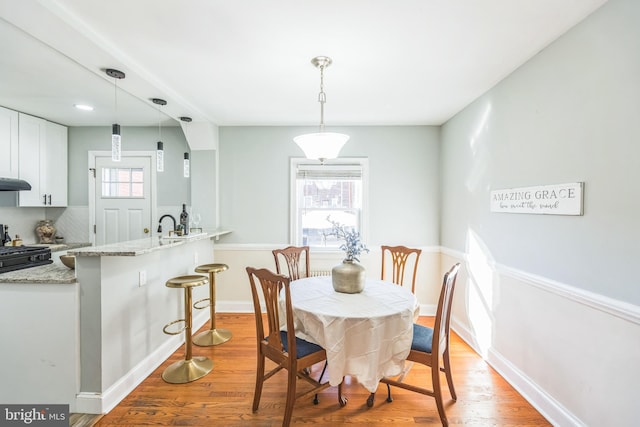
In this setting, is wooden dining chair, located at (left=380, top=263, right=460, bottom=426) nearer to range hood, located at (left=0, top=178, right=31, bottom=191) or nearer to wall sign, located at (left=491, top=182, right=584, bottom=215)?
wall sign, located at (left=491, top=182, right=584, bottom=215)

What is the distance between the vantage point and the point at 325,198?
4.01m

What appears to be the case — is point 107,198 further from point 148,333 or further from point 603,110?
point 603,110

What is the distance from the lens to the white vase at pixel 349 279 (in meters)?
2.26

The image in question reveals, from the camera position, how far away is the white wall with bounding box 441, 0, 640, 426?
60.1 inches

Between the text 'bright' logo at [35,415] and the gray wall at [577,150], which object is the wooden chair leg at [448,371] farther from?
the text 'bright' logo at [35,415]

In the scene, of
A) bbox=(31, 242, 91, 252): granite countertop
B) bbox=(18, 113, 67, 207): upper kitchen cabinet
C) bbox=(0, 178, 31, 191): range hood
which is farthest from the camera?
bbox=(31, 242, 91, 252): granite countertop

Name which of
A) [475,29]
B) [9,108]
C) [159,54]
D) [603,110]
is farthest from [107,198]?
[603,110]

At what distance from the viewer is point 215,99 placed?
3.05 metres

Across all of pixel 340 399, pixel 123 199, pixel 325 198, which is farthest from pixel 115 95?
pixel 340 399

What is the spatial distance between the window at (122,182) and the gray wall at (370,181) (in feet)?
4.03

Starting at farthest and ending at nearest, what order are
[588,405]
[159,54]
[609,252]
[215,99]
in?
[215,99]
[159,54]
[588,405]
[609,252]

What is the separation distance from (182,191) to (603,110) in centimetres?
431

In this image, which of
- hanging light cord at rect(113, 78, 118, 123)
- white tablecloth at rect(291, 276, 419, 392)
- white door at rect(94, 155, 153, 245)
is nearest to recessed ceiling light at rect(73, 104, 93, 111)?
hanging light cord at rect(113, 78, 118, 123)

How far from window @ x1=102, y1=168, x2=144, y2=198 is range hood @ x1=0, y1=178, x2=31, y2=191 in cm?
80
